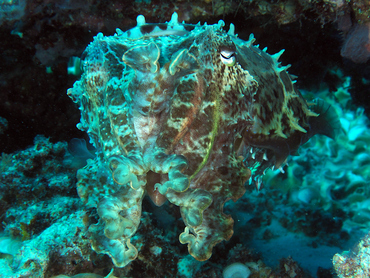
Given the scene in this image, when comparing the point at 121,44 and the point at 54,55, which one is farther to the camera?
the point at 54,55

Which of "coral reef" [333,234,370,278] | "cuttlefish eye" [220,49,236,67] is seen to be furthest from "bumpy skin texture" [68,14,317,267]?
"coral reef" [333,234,370,278]

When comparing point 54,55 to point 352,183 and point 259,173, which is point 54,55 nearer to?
point 259,173

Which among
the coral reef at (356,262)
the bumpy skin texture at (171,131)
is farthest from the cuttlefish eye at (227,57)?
the coral reef at (356,262)

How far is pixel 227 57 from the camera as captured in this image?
2.46 meters

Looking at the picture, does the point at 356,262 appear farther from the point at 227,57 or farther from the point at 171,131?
the point at 227,57

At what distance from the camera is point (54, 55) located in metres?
5.24

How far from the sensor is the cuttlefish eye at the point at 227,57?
8.07 feet

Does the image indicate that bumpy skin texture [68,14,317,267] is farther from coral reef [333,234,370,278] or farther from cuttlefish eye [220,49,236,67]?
coral reef [333,234,370,278]

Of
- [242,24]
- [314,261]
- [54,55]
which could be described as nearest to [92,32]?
[54,55]

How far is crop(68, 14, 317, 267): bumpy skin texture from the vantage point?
6.49 feet

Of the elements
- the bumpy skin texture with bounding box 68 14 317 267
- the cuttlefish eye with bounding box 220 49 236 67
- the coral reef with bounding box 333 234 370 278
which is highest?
the cuttlefish eye with bounding box 220 49 236 67

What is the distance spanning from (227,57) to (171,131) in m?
0.99

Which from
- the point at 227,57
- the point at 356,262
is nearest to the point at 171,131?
the point at 227,57

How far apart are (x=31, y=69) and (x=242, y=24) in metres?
4.50
